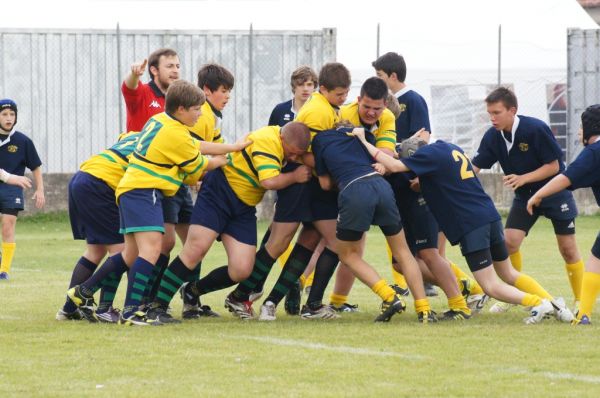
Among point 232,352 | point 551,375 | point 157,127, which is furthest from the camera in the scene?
point 157,127

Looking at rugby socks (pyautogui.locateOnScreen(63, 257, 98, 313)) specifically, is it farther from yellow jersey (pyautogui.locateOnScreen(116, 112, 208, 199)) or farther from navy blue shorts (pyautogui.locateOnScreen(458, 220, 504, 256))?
navy blue shorts (pyautogui.locateOnScreen(458, 220, 504, 256))

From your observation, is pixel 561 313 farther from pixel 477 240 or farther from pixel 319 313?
pixel 319 313

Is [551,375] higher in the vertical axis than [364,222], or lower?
lower

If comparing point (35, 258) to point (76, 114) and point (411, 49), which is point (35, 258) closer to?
point (76, 114)

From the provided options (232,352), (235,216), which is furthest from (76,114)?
→ (232,352)

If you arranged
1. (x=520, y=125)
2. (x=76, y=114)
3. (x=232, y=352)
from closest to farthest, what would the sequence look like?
(x=232, y=352) < (x=520, y=125) < (x=76, y=114)

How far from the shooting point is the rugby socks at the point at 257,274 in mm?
9172

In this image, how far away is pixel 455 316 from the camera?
8922 millimetres

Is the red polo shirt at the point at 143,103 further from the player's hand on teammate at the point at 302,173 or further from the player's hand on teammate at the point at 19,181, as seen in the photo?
the player's hand on teammate at the point at 19,181

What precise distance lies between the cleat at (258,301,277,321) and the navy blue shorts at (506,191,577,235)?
6.77ft

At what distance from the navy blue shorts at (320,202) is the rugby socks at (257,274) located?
453 millimetres

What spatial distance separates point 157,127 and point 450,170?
78.8 inches

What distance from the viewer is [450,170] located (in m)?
8.70

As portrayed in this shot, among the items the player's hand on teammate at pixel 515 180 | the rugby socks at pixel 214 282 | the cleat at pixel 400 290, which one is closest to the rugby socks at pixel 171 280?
the rugby socks at pixel 214 282
